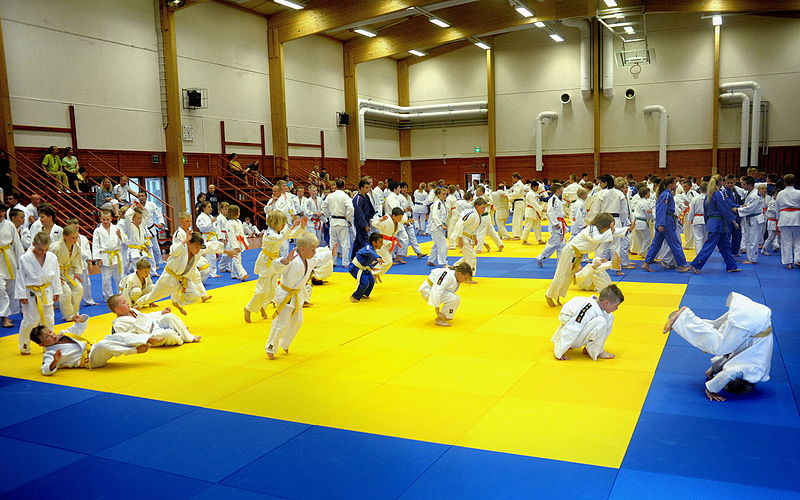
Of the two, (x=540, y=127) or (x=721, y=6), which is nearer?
(x=721, y=6)

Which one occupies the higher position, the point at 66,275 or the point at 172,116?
the point at 172,116

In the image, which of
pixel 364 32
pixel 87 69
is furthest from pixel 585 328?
pixel 364 32

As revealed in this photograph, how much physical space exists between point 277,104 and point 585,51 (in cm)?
1197

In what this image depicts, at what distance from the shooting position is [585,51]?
23.6 metres

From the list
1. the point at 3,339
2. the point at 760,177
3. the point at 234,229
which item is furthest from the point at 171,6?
the point at 760,177

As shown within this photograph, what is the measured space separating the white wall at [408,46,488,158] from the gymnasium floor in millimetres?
21285

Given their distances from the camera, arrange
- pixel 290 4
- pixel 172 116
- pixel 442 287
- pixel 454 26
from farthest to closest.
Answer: pixel 454 26 < pixel 290 4 < pixel 172 116 < pixel 442 287

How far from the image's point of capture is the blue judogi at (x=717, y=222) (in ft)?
32.4

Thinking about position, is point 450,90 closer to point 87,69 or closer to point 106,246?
point 87,69

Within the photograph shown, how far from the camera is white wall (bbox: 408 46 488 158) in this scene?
26984 mm

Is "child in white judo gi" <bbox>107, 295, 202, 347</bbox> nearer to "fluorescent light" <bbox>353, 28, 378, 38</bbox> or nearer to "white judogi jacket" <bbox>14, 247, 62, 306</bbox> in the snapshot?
"white judogi jacket" <bbox>14, 247, 62, 306</bbox>

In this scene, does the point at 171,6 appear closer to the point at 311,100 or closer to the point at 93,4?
the point at 93,4

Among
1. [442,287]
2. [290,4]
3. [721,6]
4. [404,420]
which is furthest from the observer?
[721,6]

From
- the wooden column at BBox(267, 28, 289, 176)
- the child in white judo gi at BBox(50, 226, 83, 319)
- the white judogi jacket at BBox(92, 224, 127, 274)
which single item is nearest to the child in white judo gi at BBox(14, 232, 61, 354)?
the child in white judo gi at BBox(50, 226, 83, 319)
